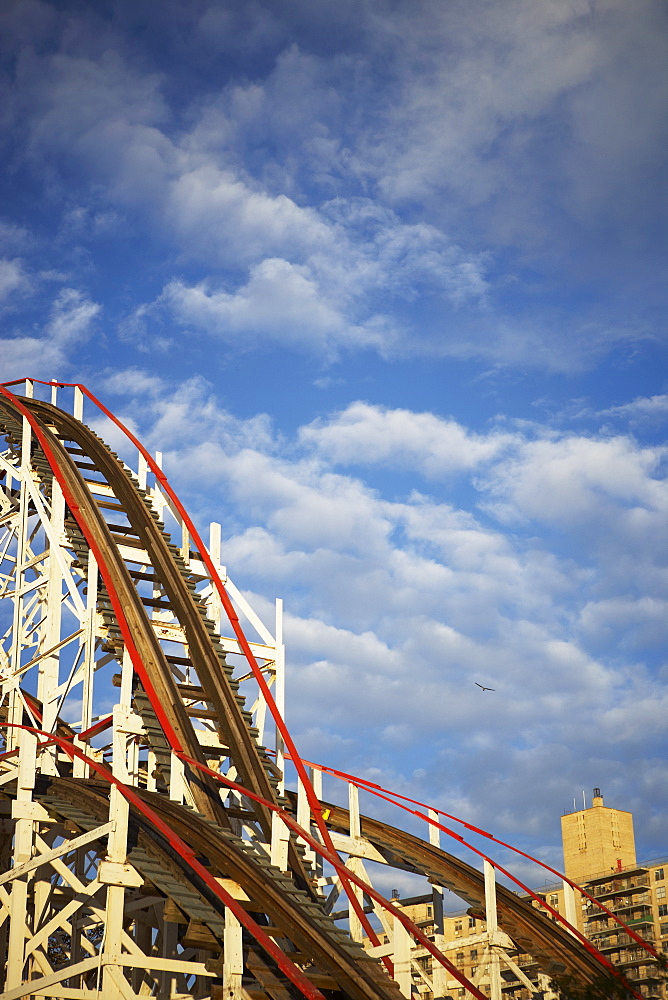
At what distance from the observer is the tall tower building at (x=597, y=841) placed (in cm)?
7350

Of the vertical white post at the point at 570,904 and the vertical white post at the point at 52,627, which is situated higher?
the vertical white post at the point at 52,627

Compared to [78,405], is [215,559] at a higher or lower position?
lower

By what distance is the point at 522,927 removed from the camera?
53.8ft

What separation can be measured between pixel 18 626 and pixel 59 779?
4617 millimetres

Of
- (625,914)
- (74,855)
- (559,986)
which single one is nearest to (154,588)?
(74,855)

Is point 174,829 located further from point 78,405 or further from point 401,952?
point 78,405

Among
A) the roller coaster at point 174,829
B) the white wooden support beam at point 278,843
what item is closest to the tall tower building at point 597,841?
the roller coaster at point 174,829

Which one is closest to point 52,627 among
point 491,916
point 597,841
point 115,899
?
point 115,899

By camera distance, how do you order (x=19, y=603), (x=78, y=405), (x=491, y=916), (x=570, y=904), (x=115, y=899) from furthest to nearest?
(x=78, y=405) → (x=19, y=603) → (x=570, y=904) → (x=491, y=916) → (x=115, y=899)

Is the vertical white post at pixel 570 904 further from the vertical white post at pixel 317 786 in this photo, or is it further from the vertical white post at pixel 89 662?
the vertical white post at pixel 89 662

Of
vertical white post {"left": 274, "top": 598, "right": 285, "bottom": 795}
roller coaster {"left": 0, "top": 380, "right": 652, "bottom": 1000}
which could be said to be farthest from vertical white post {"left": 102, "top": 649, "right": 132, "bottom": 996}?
vertical white post {"left": 274, "top": 598, "right": 285, "bottom": 795}

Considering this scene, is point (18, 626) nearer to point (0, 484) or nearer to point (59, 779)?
point (59, 779)

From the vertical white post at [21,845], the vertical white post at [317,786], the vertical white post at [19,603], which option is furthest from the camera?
the vertical white post at [19,603]

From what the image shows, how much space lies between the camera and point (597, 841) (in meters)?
74.6
